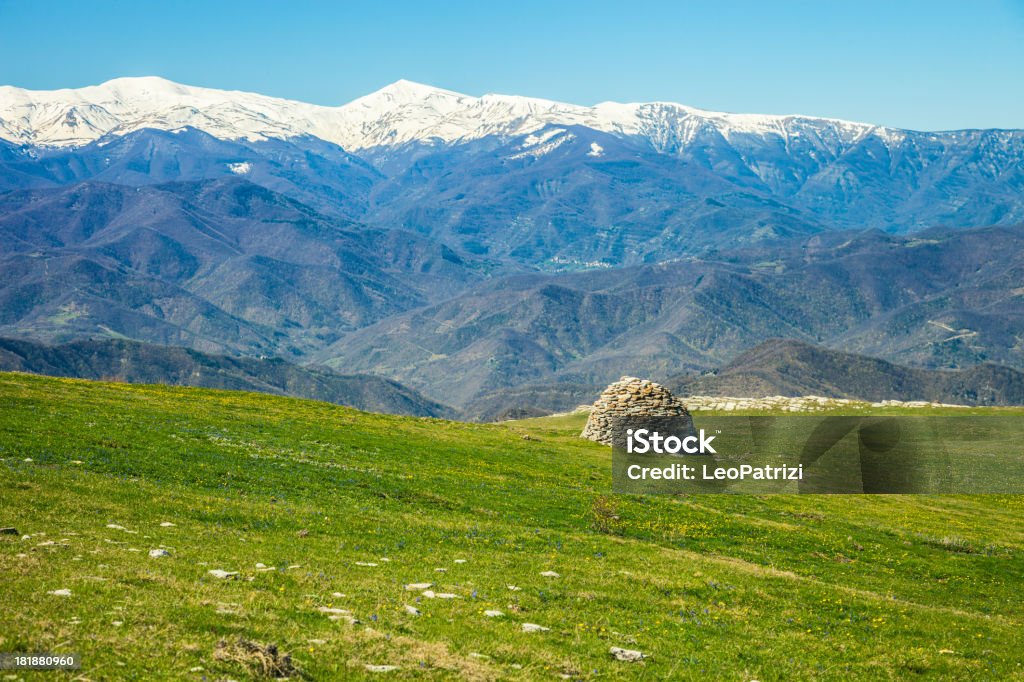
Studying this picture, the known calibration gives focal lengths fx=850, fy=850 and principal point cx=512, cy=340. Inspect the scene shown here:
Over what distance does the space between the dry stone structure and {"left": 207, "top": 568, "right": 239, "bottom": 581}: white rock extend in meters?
48.1

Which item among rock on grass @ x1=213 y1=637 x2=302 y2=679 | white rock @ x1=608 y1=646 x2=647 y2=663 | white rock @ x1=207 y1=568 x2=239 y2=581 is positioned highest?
white rock @ x1=207 y1=568 x2=239 y2=581

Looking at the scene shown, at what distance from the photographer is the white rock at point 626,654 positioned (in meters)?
17.9

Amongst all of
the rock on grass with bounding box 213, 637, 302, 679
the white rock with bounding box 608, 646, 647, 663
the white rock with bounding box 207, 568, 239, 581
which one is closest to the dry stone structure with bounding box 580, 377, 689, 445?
the white rock with bounding box 608, 646, 647, 663

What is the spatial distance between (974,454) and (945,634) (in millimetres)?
50658

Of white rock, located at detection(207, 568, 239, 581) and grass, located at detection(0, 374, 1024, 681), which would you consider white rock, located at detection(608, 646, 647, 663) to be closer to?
grass, located at detection(0, 374, 1024, 681)

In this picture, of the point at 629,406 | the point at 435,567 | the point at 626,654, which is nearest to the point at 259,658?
the point at 626,654

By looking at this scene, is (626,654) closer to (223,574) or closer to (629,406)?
(223,574)

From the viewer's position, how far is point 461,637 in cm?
1759

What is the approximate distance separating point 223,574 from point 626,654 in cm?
917

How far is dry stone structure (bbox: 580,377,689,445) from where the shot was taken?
65.8 m

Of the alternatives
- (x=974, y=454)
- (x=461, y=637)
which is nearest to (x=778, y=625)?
(x=461, y=637)

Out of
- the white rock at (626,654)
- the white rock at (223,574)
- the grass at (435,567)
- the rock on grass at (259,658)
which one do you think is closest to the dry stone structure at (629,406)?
the grass at (435,567)

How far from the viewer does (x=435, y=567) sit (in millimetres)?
23188

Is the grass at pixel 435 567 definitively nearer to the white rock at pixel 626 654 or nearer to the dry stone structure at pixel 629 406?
the white rock at pixel 626 654
